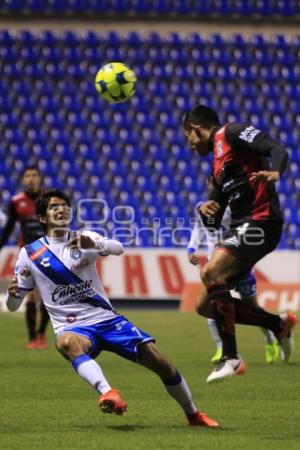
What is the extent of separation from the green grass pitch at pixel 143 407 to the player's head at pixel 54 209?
128 cm

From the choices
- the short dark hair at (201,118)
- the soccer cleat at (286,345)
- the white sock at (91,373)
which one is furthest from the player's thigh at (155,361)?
the soccer cleat at (286,345)

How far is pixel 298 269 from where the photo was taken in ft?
63.2

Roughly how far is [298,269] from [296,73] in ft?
20.6

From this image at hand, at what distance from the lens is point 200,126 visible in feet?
24.6

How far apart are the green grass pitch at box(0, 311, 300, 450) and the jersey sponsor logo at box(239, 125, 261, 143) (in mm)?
1879

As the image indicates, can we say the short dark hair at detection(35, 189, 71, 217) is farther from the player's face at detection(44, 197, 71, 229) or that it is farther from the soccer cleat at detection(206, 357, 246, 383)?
the soccer cleat at detection(206, 357, 246, 383)

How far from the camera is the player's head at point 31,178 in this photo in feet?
40.1

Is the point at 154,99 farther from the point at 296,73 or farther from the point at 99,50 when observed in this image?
the point at 296,73

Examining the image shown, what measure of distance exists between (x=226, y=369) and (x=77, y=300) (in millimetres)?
1121

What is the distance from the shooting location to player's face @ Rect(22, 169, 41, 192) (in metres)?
12.2

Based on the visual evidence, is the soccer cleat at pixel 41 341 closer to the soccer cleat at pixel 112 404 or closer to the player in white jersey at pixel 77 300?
the player in white jersey at pixel 77 300

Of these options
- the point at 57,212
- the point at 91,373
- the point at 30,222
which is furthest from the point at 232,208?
the point at 30,222

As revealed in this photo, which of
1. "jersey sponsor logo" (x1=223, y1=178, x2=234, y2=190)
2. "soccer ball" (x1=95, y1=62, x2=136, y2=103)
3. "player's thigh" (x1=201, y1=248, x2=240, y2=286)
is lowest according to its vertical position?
"player's thigh" (x1=201, y1=248, x2=240, y2=286)

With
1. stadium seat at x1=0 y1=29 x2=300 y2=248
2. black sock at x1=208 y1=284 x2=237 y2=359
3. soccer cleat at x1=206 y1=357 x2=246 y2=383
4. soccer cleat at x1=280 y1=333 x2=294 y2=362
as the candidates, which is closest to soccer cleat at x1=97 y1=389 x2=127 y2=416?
soccer cleat at x1=206 y1=357 x2=246 y2=383
